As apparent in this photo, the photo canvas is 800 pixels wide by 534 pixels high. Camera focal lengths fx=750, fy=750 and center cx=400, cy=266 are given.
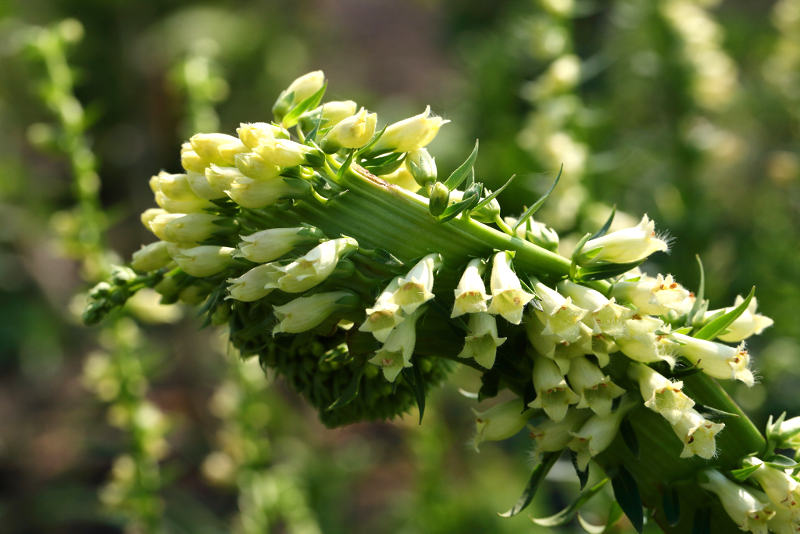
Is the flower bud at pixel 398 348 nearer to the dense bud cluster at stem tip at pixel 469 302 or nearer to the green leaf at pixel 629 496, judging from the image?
the dense bud cluster at stem tip at pixel 469 302

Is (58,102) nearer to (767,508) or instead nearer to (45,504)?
(767,508)

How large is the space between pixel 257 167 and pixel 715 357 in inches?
32.5

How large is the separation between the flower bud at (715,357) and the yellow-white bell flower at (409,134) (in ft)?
1.80

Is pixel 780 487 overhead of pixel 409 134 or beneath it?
beneath

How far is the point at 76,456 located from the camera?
6000 millimetres

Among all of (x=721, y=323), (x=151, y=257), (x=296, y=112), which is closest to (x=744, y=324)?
(x=721, y=323)

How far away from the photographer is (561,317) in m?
1.17

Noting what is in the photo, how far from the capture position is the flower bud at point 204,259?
127cm

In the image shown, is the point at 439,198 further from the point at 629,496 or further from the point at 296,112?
the point at 629,496

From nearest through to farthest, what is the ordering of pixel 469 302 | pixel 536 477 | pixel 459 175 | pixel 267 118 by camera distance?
pixel 469 302, pixel 459 175, pixel 536 477, pixel 267 118

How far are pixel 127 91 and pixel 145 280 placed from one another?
341 inches

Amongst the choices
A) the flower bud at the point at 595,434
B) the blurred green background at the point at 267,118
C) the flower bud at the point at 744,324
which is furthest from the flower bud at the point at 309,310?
the flower bud at the point at 744,324

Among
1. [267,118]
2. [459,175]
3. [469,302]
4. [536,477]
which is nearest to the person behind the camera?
[469,302]

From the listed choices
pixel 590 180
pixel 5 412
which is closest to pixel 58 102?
pixel 590 180
